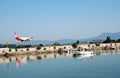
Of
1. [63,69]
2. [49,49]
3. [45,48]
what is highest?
[45,48]

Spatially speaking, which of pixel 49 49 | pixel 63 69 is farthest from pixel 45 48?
pixel 63 69

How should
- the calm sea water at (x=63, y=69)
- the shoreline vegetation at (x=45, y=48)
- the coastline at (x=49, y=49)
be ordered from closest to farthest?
the calm sea water at (x=63, y=69)
the coastline at (x=49, y=49)
the shoreline vegetation at (x=45, y=48)

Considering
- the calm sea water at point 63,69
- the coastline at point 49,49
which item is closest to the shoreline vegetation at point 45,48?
the coastline at point 49,49

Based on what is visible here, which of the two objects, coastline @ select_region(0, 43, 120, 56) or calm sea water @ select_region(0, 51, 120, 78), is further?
coastline @ select_region(0, 43, 120, 56)

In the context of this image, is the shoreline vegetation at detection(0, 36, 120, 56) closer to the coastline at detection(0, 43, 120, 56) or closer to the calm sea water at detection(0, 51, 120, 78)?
the coastline at detection(0, 43, 120, 56)

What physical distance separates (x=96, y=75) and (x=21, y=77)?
21.8 ft

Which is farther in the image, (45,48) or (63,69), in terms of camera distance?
(45,48)

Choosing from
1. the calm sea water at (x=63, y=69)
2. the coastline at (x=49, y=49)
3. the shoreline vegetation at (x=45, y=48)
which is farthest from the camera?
the shoreline vegetation at (x=45, y=48)

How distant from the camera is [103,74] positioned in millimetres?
26938

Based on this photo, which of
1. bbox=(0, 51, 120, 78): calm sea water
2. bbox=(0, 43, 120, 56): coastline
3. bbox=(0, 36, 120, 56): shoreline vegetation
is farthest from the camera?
bbox=(0, 36, 120, 56): shoreline vegetation

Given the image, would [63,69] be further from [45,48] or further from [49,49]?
[49,49]

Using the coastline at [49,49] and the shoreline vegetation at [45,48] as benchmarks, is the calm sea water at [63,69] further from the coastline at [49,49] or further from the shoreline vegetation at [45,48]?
the shoreline vegetation at [45,48]

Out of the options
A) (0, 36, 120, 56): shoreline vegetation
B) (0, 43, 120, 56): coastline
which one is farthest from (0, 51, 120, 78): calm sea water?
(0, 36, 120, 56): shoreline vegetation

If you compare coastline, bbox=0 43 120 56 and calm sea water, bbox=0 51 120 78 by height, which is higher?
coastline, bbox=0 43 120 56
